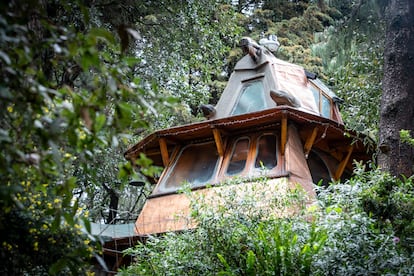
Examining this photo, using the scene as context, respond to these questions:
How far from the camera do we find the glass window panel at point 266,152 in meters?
9.24

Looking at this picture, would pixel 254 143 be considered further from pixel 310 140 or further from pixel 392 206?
pixel 392 206

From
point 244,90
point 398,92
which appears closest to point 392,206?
point 398,92

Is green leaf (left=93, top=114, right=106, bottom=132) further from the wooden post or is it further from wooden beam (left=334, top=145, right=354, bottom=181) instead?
wooden beam (left=334, top=145, right=354, bottom=181)

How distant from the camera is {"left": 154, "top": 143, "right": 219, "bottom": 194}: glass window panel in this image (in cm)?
973

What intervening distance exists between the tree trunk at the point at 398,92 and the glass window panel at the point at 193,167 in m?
3.17

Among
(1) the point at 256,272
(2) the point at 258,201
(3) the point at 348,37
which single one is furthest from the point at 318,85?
(1) the point at 256,272

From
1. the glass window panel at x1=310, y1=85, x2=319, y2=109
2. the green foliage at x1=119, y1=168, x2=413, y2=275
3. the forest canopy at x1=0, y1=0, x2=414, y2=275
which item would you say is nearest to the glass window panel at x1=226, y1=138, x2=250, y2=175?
the forest canopy at x1=0, y1=0, x2=414, y2=275

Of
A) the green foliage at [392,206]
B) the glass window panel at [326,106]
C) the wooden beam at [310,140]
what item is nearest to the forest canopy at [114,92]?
the green foliage at [392,206]

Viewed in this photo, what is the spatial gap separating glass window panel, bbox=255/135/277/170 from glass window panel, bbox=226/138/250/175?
23cm

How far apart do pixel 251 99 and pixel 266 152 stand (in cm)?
176

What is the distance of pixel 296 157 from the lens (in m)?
9.20

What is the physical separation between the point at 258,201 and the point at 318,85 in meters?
5.82

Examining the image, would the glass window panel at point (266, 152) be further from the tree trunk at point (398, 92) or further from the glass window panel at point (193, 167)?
the tree trunk at point (398, 92)

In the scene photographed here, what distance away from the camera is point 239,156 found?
9.63 m
